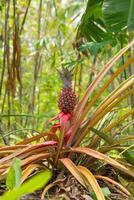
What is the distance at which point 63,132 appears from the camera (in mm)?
1133

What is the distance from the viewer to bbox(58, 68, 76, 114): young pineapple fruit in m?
1.22

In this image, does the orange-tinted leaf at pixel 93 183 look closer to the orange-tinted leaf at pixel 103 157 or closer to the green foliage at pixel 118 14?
the orange-tinted leaf at pixel 103 157

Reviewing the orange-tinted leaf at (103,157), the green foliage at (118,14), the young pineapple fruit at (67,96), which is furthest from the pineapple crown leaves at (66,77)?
the green foliage at (118,14)

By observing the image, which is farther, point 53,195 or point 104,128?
point 104,128

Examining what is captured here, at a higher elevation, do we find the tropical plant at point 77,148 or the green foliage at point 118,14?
the green foliage at point 118,14

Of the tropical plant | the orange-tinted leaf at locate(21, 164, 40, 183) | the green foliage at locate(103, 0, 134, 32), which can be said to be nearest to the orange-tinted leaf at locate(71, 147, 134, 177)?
the tropical plant

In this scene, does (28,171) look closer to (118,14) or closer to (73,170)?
(73,170)

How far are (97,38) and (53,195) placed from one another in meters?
1.25

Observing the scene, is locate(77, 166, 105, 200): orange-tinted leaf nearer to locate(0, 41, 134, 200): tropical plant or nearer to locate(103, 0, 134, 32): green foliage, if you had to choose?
locate(0, 41, 134, 200): tropical plant

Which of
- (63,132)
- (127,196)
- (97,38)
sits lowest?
(127,196)

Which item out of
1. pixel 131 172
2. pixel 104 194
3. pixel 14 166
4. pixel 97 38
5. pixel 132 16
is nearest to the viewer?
pixel 14 166

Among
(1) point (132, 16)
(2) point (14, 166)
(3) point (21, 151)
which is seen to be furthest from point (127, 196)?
(1) point (132, 16)

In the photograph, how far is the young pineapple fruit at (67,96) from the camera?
3.99ft

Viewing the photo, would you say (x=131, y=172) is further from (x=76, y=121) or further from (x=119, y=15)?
(x=119, y=15)
